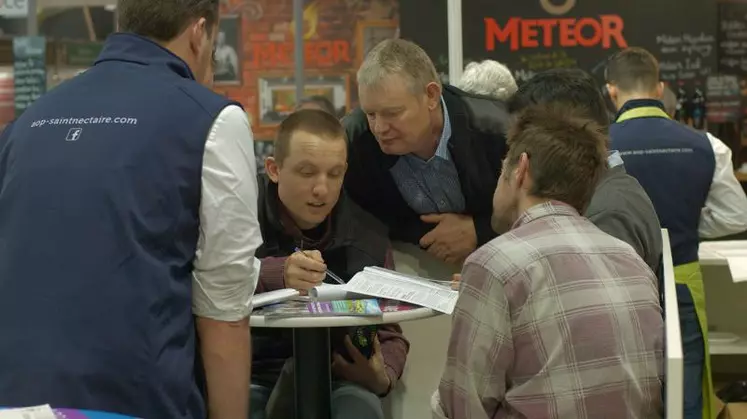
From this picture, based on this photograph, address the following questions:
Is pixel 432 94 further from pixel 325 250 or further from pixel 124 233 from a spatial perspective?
pixel 124 233

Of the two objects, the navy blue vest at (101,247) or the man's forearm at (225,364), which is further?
the man's forearm at (225,364)

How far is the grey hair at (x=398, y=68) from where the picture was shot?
292 centimetres

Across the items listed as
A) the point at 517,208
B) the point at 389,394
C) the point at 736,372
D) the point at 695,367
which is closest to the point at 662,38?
the point at 736,372

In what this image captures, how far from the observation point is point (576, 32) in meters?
6.18

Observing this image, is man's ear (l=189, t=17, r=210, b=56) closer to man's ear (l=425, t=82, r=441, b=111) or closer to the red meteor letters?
man's ear (l=425, t=82, r=441, b=111)

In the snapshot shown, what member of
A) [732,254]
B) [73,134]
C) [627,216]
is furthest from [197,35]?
[732,254]

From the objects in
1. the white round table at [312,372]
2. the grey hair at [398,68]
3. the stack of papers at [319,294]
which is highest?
the grey hair at [398,68]

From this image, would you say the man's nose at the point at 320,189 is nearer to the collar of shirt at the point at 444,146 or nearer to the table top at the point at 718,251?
the collar of shirt at the point at 444,146

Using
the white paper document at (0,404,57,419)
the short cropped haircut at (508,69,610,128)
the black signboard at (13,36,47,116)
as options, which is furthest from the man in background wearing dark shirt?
the black signboard at (13,36,47,116)

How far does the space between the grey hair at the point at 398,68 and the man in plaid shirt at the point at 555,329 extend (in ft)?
3.13

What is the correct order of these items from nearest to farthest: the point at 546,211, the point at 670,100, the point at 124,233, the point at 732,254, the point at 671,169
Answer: the point at 124,233 < the point at 546,211 < the point at 671,169 < the point at 732,254 < the point at 670,100

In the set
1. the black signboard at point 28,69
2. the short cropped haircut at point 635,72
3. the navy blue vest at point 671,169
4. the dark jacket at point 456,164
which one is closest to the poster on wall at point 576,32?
the short cropped haircut at point 635,72

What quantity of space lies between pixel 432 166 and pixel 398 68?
12.9 inches

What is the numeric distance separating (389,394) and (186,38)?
1.59 metres
